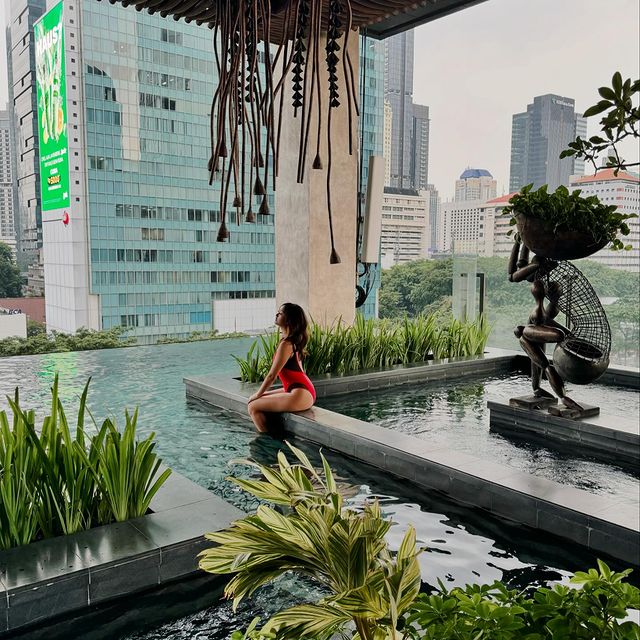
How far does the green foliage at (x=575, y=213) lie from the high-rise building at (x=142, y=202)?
25.6 ft

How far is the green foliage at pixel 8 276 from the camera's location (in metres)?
10.2

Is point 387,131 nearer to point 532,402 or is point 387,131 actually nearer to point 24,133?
point 24,133

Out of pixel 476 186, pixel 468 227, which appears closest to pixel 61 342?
pixel 468 227

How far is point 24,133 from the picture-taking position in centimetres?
1078

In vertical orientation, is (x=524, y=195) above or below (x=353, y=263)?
above

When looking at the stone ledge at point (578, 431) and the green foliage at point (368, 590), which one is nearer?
the green foliage at point (368, 590)

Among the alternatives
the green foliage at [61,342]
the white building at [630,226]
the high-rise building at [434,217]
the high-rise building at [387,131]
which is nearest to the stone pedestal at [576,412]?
the white building at [630,226]

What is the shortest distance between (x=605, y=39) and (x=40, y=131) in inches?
353

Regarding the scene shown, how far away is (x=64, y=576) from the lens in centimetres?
238

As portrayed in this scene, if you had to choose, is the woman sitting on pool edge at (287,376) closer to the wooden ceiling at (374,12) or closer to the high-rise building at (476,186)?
the wooden ceiling at (374,12)

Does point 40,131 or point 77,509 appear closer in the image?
point 77,509

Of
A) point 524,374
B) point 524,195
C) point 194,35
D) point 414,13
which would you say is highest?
point 194,35

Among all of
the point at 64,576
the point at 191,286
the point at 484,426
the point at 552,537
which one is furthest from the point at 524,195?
the point at 191,286

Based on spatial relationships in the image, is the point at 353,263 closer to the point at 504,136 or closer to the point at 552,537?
the point at 504,136
